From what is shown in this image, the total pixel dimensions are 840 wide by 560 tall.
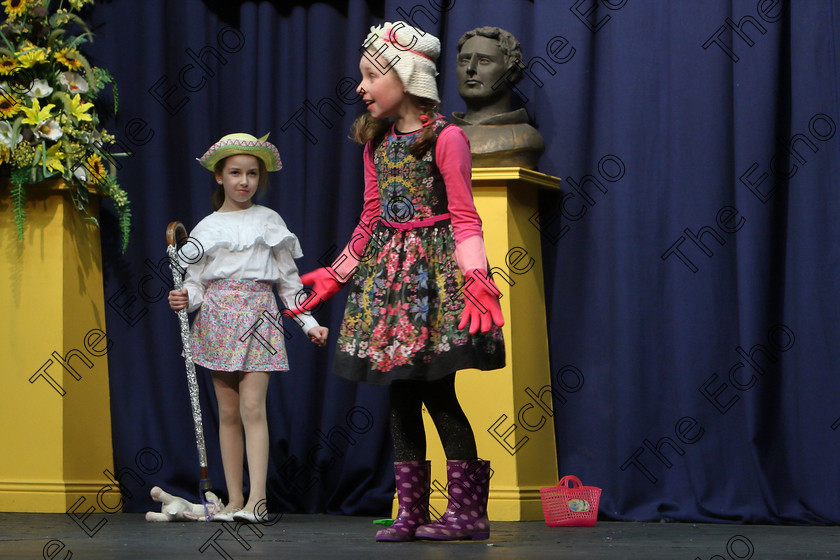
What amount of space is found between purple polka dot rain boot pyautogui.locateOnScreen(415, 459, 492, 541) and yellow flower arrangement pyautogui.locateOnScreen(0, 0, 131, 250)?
1798 millimetres

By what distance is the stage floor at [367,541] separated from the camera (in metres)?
2.38

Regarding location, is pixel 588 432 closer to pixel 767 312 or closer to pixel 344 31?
pixel 767 312

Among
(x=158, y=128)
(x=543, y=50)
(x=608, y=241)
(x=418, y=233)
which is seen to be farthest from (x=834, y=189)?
(x=158, y=128)

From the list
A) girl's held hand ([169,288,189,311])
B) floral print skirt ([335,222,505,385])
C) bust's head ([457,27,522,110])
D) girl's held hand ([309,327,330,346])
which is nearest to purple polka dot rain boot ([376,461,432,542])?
floral print skirt ([335,222,505,385])

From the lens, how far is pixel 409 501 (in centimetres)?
262

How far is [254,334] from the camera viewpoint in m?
3.29

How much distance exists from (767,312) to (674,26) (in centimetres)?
98

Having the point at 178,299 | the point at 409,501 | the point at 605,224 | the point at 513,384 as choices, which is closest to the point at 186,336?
the point at 178,299

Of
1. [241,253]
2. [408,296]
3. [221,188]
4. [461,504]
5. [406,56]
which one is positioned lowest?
[461,504]

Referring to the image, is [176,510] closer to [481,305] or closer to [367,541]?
[367,541]

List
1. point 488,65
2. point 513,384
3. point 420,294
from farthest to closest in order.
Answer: point 488,65, point 513,384, point 420,294

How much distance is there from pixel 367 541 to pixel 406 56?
47.2 inches

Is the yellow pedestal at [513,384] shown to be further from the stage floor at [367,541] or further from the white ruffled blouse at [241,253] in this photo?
the white ruffled blouse at [241,253]

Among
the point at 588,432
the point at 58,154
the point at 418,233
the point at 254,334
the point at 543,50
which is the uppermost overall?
the point at 543,50
